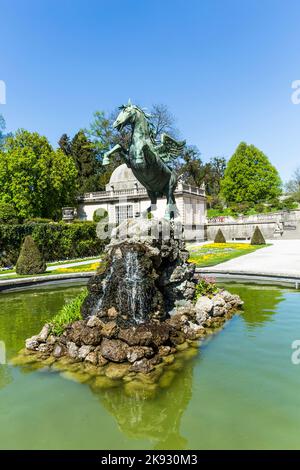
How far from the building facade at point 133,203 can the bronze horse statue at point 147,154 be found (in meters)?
32.4

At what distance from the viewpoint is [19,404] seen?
19.1 ft

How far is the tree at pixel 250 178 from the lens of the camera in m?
68.0

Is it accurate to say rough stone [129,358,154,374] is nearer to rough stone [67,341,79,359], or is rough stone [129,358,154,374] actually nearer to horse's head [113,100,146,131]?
rough stone [67,341,79,359]

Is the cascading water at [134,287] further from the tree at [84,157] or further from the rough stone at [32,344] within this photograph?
the tree at [84,157]

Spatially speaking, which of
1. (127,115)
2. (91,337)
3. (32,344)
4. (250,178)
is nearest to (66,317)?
(32,344)

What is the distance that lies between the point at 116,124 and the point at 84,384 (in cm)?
639

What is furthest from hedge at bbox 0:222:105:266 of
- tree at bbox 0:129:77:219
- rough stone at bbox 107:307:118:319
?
rough stone at bbox 107:307:118:319

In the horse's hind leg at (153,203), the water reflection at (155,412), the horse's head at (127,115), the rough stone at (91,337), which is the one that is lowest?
the water reflection at (155,412)

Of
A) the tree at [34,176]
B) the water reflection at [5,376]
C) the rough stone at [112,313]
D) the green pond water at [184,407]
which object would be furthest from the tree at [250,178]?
the water reflection at [5,376]

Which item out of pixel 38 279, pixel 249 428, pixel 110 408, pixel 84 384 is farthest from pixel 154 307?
pixel 38 279

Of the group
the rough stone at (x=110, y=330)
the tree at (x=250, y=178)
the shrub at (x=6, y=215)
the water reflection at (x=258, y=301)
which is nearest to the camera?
the rough stone at (x=110, y=330)

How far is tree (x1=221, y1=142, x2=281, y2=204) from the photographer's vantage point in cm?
6800
